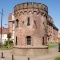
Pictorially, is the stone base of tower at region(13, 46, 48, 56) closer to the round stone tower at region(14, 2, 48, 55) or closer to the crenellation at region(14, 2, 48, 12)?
the round stone tower at region(14, 2, 48, 55)

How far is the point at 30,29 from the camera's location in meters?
23.9

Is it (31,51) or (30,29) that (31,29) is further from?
(31,51)

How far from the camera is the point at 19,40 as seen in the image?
2447 cm

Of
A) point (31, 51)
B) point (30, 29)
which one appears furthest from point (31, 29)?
point (31, 51)

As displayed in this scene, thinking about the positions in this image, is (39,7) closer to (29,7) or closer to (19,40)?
(29,7)

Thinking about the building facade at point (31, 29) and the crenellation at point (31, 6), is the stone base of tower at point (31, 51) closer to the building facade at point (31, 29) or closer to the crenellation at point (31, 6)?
the building facade at point (31, 29)

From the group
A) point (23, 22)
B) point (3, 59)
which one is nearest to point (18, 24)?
point (23, 22)

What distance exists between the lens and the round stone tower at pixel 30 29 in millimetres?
23703

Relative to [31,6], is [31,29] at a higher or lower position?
lower

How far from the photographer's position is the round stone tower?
23.7 m

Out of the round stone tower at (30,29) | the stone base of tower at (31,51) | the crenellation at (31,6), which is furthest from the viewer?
the crenellation at (31,6)

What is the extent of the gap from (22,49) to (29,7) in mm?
6852

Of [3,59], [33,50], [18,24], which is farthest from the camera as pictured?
[18,24]

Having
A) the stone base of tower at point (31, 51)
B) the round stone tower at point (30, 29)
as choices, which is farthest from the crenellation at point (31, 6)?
the stone base of tower at point (31, 51)
